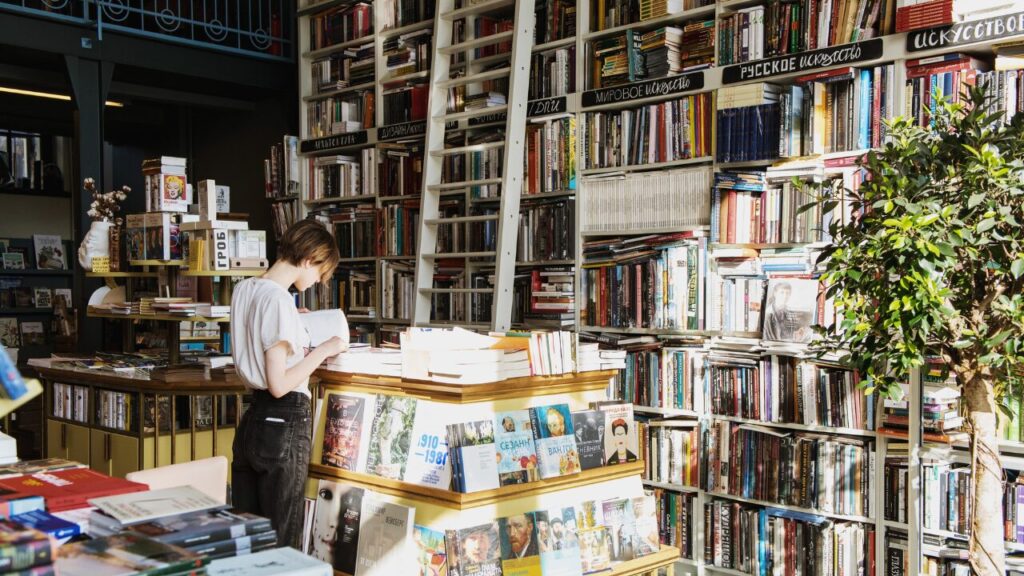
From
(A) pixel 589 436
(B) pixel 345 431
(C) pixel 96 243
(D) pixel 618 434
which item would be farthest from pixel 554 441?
(C) pixel 96 243

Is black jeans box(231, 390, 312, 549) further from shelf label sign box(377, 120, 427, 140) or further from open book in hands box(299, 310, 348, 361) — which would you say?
shelf label sign box(377, 120, 427, 140)

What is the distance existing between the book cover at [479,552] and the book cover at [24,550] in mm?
1424

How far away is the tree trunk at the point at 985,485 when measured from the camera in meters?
2.96

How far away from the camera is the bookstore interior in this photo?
275cm

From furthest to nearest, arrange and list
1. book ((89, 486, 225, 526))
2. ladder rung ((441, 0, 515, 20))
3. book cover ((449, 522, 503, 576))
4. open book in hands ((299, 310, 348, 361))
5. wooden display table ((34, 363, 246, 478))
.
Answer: ladder rung ((441, 0, 515, 20)), wooden display table ((34, 363, 246, 478)), open book in hands ((299, 310, 348, 361)), book cover ((449, 522, 503, 576)), book ((89, 486, 225, 526))

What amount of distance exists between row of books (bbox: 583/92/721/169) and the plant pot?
3015mm

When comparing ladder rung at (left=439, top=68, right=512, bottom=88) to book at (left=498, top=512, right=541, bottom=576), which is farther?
ladder rung at (left=439, top=68, right=512, bottom=88)

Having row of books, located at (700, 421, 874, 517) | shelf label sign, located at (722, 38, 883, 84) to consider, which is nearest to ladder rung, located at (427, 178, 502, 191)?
shelf label sign, located at (722, 38, 883, 84)

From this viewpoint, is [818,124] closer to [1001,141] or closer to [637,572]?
[1001,141]

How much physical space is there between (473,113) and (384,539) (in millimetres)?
3068

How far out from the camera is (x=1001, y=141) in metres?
2.81

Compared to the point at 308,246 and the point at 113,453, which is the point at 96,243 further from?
the point at 308,246

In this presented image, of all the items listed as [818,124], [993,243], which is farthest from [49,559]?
[818,124]

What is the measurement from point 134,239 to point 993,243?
4631mm
